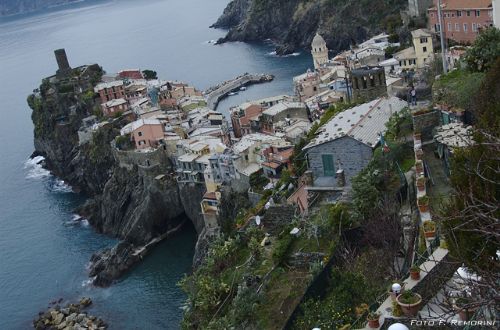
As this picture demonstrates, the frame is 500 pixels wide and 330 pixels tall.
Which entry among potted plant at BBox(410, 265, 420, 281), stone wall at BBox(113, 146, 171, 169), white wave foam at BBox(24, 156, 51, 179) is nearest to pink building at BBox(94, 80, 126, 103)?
white wave foam at BBox(24, 156, 51, 179)

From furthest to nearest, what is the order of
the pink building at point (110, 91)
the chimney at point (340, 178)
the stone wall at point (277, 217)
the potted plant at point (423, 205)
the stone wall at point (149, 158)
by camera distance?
the pink building at point (110, 91) < the stone wall at point (149, 158) < the stone wall at point (277, 217) < the chimney at point (340, 178) < the potted plant at point (423, 205)

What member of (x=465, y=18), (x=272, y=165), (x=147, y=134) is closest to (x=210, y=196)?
(x=272, y=165)

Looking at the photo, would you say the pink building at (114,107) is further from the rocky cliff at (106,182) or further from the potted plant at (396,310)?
the potted plant at (396,310)

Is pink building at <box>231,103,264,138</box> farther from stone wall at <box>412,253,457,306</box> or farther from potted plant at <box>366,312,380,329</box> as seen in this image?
potted plant at <box>366,312,380,329</box>

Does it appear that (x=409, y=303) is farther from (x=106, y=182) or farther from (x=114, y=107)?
(x=114, y=107)

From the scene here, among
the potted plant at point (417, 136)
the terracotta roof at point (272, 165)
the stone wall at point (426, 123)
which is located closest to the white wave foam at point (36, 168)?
the terracotta roof at point (272, 165)
